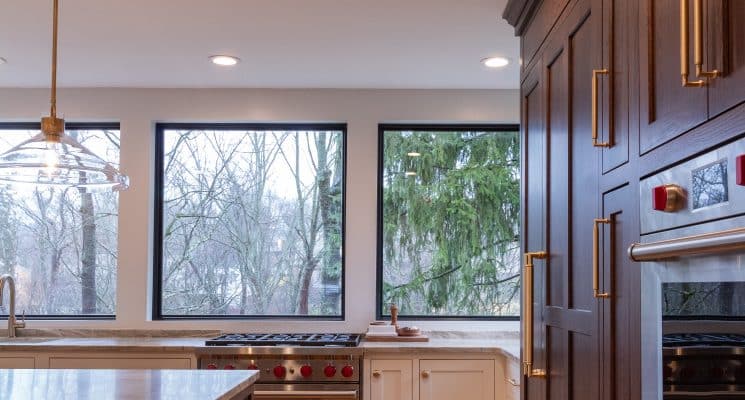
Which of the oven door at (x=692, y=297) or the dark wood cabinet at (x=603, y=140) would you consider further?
the dark wood cabinet at (x=603, y=140)

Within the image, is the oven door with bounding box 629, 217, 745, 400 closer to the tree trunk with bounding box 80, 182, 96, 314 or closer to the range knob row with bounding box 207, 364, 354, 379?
the range knob row with bounding box 207, 364, 354, 379

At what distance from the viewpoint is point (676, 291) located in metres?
1.34

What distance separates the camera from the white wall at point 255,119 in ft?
14.9

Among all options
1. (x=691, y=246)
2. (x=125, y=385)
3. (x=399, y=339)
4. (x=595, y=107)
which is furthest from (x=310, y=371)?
(x=691, y=246)

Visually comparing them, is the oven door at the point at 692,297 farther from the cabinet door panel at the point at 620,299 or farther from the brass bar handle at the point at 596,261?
the brass bar handle at the point at 596,261

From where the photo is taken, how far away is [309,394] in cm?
392

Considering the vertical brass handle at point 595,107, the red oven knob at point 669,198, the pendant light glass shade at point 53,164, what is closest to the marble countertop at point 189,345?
the pendant light glass shade at point 53,164

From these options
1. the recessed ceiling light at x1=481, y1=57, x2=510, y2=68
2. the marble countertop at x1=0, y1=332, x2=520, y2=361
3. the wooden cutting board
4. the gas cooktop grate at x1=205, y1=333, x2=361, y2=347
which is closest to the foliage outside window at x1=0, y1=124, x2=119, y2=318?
the marble countertop at x1=0, y1=332, x2=520, y2=361

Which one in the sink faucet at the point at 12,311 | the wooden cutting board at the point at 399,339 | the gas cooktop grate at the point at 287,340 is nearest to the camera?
the gas cooktop grate at the point at 287,340

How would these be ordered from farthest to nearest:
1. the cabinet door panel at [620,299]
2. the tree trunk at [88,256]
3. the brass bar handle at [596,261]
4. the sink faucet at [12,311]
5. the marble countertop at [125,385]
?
1. the tree trunk at [88,256]
2. the sink faucet at [12,311]
3. the marble countertop at [125,385]
4. the brass bar handle at [596,261]
5. the cabinet door panel at [620,299]

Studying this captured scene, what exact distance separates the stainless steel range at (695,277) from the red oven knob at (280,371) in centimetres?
271

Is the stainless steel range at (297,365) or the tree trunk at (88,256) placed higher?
the tree trunk at (88,256)

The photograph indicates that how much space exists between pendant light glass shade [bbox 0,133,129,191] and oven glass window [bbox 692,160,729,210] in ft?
6.31

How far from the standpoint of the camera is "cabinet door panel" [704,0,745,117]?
1.13m
